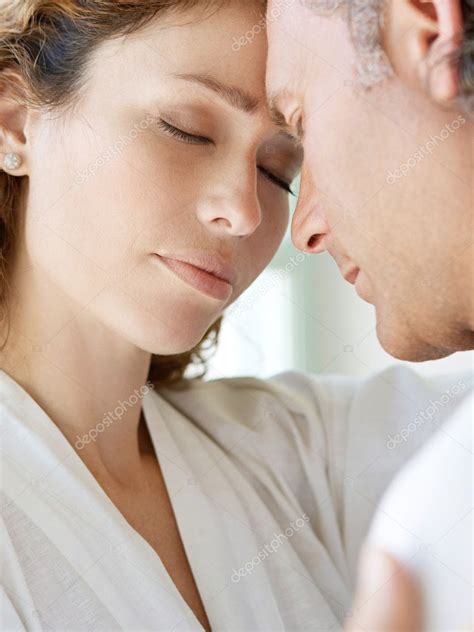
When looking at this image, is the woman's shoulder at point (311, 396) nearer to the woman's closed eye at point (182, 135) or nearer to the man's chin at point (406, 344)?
the man's chin at point (406, 344)

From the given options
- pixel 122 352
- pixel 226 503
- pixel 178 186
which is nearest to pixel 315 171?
pixel 178 186

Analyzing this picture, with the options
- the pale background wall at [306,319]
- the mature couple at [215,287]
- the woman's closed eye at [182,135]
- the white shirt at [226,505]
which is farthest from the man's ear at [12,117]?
the pale background wall at [306,319]

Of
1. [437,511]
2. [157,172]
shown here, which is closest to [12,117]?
[157,172]

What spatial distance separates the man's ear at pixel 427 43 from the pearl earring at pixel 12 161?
1.73 ft

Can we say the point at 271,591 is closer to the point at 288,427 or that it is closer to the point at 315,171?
the point at 288,427

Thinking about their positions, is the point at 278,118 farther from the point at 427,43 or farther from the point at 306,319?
the point at 306,319

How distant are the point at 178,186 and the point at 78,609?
53 centimetres

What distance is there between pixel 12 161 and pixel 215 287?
1.04 ft

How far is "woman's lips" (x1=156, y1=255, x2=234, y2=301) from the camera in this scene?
1.20 metres

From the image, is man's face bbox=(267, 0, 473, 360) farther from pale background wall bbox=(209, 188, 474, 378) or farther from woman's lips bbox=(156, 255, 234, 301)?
pale background wall bbox=(209, 188, 474, 378)

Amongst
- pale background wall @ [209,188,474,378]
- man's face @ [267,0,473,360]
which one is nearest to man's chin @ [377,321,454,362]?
man's face @ [267,0,473,360]

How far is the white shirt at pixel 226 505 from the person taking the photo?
3.69ft

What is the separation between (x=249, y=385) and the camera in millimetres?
1555

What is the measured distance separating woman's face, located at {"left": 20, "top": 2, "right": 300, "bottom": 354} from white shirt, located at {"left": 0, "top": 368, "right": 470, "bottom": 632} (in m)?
0.21
